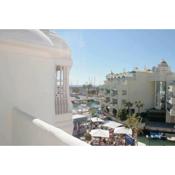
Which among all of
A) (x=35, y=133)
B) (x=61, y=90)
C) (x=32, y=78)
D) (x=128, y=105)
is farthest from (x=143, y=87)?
(x=35, y=133)

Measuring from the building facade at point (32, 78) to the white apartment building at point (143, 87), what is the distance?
35.9ft

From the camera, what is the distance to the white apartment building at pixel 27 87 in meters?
2.43

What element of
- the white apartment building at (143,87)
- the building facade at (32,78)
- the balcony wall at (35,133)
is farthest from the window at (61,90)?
the white apartment building at (143,87)

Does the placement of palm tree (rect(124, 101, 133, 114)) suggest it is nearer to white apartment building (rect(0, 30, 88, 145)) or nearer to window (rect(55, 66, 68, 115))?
window (rect(55, 66, 68, 115))

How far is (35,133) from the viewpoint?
2178 mm

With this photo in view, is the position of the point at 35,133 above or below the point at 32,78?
below

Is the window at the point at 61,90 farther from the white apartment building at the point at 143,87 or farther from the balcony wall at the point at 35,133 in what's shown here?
the white apartment building at the point at 143,87

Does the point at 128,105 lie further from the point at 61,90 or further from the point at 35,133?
the point at 35,133

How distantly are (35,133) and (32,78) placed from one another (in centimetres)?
84

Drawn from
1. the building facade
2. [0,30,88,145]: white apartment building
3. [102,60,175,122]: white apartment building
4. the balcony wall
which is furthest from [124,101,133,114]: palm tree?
the balcony wall

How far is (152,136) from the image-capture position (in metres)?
11.5
